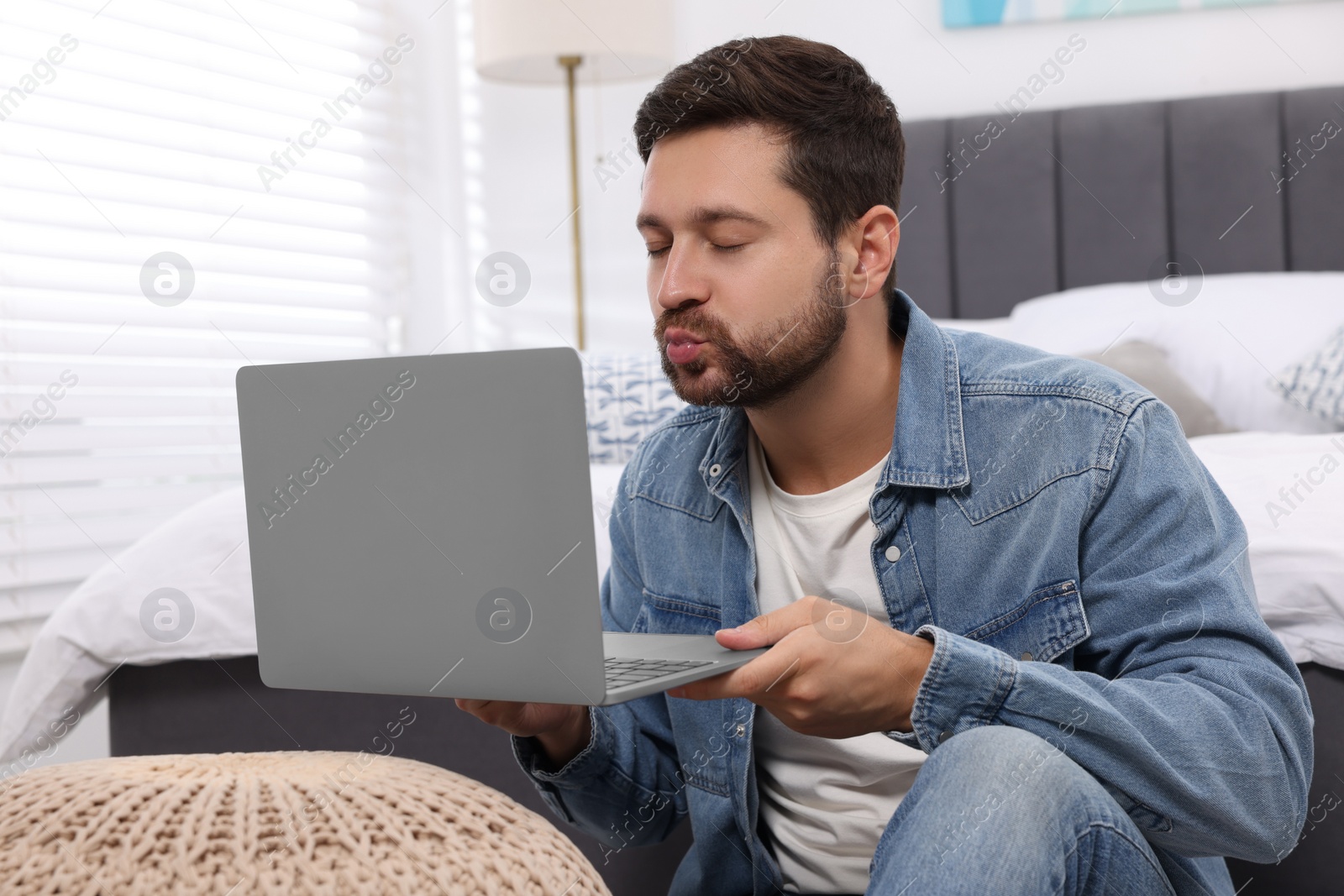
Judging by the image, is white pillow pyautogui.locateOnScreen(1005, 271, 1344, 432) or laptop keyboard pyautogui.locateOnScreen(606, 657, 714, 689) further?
white pillow pyautogui.locateOnScreen(1005, 271, 1344, 432)

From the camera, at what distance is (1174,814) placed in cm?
77

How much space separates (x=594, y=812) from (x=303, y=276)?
186 cm

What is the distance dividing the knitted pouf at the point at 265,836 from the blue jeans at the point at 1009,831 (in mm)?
201

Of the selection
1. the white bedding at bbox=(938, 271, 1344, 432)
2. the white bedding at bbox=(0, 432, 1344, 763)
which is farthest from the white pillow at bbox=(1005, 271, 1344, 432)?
the white bedding at bbox=(0, 432, 1344, 763)

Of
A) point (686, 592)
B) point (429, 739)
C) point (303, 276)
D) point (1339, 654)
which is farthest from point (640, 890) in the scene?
point (303, 276)

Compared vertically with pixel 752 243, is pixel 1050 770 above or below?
below

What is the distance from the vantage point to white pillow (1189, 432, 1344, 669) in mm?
1128

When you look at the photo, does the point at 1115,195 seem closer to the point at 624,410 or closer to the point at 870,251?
the point at 624,410

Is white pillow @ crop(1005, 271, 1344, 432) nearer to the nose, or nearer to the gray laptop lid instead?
the nose

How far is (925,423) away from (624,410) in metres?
0.98

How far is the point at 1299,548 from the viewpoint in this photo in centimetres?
114

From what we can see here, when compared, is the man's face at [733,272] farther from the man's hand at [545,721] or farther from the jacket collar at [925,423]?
the man's hand at [545,721]

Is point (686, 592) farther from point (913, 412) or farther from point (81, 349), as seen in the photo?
point (81, 349)

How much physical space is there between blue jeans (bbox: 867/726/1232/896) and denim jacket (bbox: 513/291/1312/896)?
0.06m
